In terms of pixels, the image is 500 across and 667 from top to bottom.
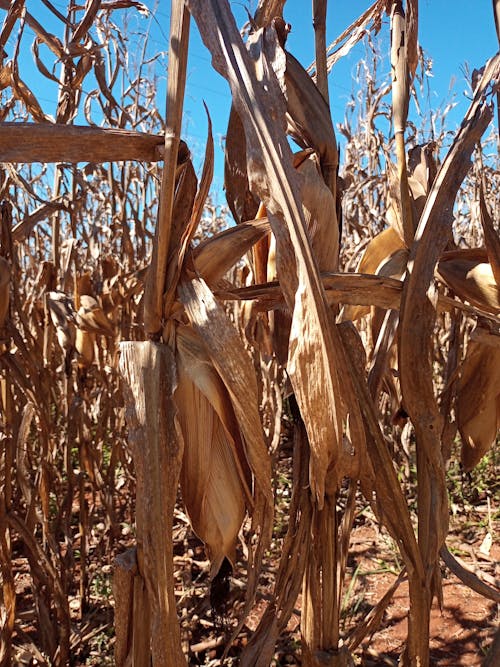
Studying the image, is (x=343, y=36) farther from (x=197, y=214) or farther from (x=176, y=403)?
(x=176, y=403)

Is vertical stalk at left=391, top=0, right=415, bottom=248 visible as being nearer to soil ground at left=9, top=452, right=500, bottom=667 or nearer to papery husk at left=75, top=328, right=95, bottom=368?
soil ground at left=9, top=452, right=500, bottom=667

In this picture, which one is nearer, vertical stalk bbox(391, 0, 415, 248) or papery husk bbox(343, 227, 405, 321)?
vertical stalk bbox(391, 0, 415, 248)

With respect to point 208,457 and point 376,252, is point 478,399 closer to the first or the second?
point 376,252

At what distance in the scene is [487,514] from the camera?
222cm

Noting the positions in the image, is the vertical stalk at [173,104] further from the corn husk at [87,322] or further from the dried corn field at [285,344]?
the corn husk at [87,322]

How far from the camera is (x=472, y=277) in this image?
0.60 meters

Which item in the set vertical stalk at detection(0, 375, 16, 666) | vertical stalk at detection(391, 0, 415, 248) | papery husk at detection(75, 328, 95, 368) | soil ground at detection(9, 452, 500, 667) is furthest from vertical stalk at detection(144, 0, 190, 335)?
papery husk at detection(75, 328, 95, 368)

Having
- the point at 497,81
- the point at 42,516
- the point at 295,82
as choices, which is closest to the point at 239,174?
the point at 295,82

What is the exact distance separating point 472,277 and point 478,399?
0.54 feet

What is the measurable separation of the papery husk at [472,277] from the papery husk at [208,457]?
0.28 m

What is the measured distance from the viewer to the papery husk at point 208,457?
51 centimetres

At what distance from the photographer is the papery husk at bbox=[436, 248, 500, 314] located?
1.91 feet

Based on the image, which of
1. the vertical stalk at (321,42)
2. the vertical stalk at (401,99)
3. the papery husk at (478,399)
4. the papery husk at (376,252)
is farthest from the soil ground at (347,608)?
the vertical stalk at (321,42)

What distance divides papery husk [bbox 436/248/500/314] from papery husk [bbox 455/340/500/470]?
0.08 meters
